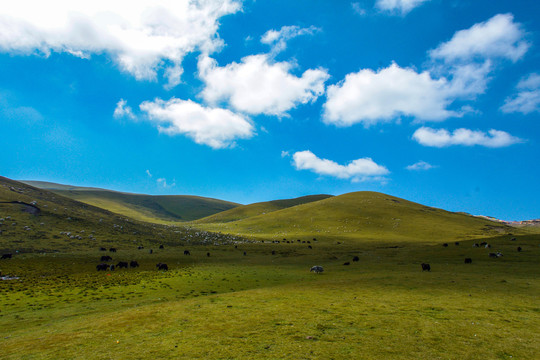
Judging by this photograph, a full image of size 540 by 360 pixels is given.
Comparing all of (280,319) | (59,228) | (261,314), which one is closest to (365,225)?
(59,228)

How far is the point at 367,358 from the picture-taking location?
495 inches

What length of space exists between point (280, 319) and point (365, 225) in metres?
138

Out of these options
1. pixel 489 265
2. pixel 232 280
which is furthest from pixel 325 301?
pixel 489 265

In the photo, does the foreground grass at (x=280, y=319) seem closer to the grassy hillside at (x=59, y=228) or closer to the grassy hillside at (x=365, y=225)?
the grassy hillside at (x=59, y=228)

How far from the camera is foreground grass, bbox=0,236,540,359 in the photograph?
1378cm

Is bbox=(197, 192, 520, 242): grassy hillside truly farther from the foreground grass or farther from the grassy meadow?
the foreground grass

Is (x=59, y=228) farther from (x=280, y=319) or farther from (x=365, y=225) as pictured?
(x=365, y=225)

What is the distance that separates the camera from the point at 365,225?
478ft

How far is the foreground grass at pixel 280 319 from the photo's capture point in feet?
45.2

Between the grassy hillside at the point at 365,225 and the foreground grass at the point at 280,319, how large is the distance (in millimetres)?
93443

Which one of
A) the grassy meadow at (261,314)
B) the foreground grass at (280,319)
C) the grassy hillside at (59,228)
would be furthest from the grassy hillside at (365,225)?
the foreground grass at (280,319)

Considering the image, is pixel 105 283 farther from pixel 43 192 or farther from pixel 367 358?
pixel 43 192

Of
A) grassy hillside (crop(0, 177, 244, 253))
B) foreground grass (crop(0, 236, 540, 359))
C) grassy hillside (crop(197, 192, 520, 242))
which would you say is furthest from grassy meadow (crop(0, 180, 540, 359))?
grassy hillside (crop(197, 192, 520, 242))

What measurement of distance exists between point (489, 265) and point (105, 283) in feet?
195
